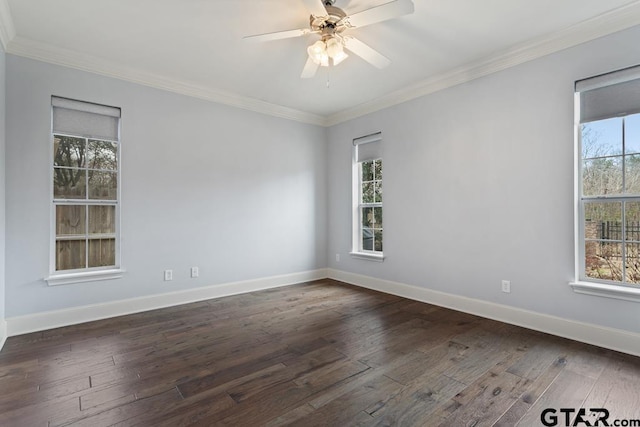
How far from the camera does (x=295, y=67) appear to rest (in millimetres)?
3406

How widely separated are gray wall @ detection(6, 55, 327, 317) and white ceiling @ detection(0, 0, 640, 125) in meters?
0.28

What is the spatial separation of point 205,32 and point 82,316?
3.06 m

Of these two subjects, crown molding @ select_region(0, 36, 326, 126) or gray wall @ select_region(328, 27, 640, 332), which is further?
crown molding @ select_region(0, 36, 326, 126)

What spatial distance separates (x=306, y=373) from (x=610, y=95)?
10.9 ft

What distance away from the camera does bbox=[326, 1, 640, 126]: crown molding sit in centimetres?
246

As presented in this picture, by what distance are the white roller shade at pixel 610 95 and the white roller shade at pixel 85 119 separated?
460 cm

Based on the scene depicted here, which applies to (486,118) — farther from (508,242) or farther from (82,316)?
(82,316)

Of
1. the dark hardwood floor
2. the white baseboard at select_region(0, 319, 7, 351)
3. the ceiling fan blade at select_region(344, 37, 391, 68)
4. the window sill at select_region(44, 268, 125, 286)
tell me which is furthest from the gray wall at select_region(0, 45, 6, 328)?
the ceiling fan blade at select_region(344, 37, 391, 68)

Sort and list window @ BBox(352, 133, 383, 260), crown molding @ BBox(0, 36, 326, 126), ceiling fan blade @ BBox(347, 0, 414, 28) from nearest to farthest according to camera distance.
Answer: ceiling fan blade @ BBox(347, 0, 414, 28) → crown molding @ BBox(0, 36, 326, 126) → window @ BBox(352, 133, 383, 260)

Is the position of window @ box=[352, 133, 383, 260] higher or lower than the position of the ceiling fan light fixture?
lower

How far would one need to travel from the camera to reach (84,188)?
10.9ft

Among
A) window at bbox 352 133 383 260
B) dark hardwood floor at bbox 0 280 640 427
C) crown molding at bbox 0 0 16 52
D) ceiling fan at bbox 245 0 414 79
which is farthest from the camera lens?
window at bbox 352 133 383 260

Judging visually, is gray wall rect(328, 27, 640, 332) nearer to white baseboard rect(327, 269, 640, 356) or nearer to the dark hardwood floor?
white baseboard rect(327, 269, 640, 356)

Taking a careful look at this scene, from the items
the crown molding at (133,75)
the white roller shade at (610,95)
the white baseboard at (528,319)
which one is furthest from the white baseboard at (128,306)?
the white roller shade at (610,95)
